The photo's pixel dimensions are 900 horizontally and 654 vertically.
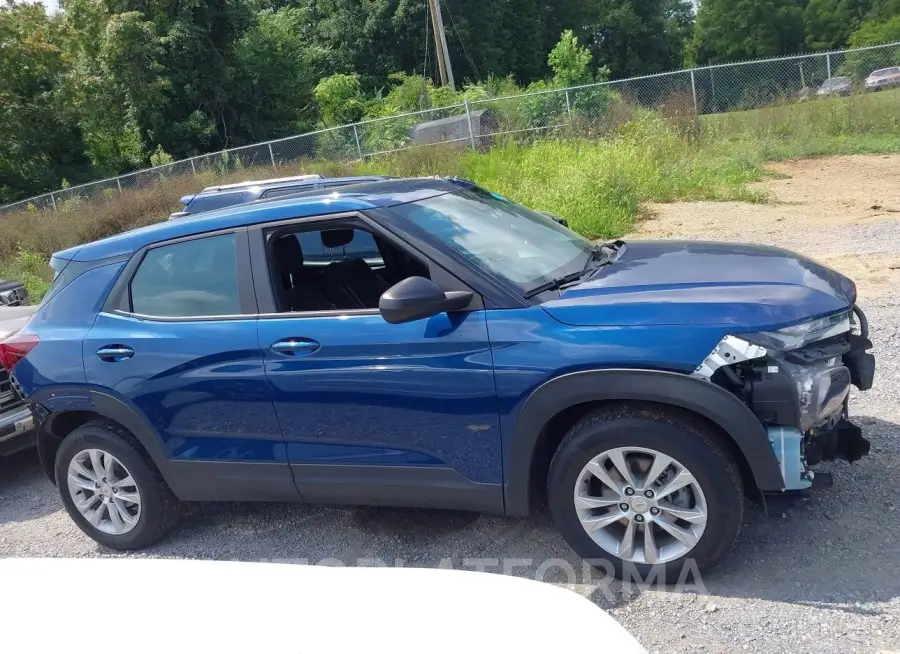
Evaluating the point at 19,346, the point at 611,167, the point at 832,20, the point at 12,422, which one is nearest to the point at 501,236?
the point at 19,346

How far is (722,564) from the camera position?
3447mm

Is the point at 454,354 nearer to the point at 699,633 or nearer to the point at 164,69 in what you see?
the point at 699,633

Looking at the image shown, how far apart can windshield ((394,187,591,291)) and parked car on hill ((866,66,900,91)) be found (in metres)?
16.0

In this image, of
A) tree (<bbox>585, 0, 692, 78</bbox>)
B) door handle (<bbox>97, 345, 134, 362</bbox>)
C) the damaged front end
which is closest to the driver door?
door handle (<bbox>97, 345, 134, 362</bbox>)

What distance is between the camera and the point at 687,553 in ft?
10.8

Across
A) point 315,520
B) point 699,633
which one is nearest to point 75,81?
point 315,520

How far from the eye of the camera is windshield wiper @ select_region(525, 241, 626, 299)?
3625mm

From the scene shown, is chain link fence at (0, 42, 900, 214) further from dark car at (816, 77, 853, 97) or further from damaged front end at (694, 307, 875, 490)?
damaged front end at (694, 307, 875, 490)

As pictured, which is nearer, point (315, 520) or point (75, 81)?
point (315, 520)

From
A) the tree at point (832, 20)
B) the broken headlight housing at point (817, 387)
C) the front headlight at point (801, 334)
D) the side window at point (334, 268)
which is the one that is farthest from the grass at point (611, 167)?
the tree at point (832, 20)

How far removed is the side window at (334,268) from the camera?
400 cm

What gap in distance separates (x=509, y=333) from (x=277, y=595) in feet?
5.36

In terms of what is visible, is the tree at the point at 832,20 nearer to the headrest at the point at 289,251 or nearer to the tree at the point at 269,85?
the tree at the point at 269,85

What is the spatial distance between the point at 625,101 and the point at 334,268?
14.2 meters
